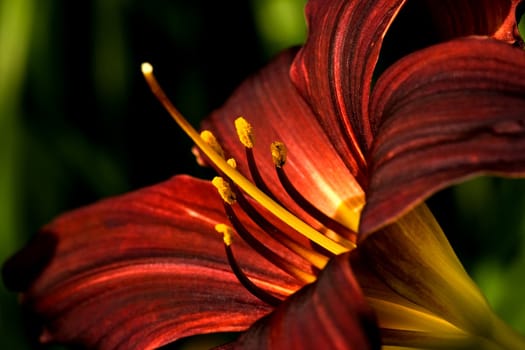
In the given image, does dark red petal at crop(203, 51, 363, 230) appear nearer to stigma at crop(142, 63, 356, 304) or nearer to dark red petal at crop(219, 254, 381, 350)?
stigma at crop(142, 63, 356, 304)

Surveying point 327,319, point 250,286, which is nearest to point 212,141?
point 250,286

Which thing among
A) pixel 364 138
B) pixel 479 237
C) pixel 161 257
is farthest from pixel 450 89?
pixel 479 237

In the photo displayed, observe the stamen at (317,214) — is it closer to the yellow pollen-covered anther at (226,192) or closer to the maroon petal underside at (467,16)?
the yellow pollen-covered anther at (226,192)

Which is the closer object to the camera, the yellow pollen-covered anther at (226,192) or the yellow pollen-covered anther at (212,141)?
the yellow pollen-covered anther at (226,192)

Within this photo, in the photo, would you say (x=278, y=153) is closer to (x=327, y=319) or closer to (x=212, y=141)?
(x=212, y=141)

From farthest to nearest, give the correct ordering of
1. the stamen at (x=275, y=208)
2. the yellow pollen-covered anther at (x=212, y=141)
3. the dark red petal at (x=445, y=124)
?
1. the yellow pollen-covered anther at (x=212, y=141)
2. the stamen at (x=275, y=208)
3. the dark red petal at (x=445, y=124)

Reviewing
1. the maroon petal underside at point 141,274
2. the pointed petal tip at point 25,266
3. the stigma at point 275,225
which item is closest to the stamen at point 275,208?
the stigma at point 275,225

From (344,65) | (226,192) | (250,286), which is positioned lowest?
(250,286)

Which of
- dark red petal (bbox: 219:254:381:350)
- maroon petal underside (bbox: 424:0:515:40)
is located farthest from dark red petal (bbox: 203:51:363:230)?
dark red petal (bbox: 219:254:381:350)
